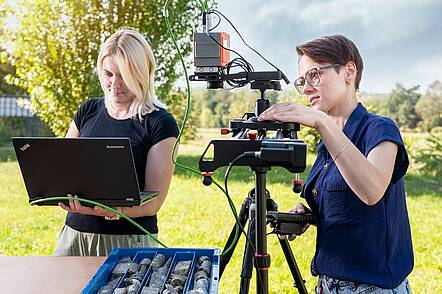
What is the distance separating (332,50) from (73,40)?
14.0ft

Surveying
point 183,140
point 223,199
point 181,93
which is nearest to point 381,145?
point 223,199

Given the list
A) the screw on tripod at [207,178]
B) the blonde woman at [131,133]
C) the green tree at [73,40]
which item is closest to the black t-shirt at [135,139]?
the blonde woman at [131,133]

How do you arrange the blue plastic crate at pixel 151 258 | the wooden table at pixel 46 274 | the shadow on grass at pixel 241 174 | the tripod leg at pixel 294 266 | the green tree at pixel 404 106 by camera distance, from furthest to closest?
the green tree at pixel 404 106
the shadow on grass at pixel 241 174
the tripod leg at pixel 294 266
the wooden table at pixel 46 274
the blue plastic crate at pixel 151 258

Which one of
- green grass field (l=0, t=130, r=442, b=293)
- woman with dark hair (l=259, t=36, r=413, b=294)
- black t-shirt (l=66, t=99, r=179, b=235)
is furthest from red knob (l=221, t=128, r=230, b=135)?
green grass field (l=0, t=130, r=442, b=293)

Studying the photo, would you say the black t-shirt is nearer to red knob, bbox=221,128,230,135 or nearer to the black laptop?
A: the black laptop

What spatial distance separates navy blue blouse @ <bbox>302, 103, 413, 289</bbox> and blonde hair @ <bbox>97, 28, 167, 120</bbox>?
0.70 meters

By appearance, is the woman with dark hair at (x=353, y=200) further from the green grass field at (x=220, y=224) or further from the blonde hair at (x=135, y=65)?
the green grass field at (x=220, y=224)

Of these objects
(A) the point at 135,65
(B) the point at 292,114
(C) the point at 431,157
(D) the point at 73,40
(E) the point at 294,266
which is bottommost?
(C) the point at 431,157

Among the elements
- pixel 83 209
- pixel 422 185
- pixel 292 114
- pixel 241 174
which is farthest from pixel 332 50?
pixel 422 185

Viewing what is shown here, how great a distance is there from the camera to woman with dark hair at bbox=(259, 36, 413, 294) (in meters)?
1.51

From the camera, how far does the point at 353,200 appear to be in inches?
60.3

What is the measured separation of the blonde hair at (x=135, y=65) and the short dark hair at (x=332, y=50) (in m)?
Result: 0.60

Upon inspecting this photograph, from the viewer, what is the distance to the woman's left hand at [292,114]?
1.30 metres

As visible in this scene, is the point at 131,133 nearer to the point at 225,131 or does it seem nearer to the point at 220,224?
the point at 225,131
